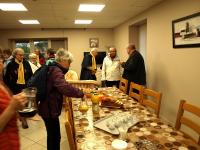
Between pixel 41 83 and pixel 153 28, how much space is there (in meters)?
3.01

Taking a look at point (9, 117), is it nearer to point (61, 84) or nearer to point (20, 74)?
point (61, 84)

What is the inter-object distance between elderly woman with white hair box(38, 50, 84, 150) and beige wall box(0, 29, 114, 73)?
5.48 metres

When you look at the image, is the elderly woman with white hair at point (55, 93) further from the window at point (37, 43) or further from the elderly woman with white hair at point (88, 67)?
the window at point (37, 43)

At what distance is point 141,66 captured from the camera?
389 centimetres

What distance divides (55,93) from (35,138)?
1.47 meters

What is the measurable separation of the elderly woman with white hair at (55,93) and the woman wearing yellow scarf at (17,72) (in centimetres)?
183

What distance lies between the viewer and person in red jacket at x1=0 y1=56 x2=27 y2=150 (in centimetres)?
98

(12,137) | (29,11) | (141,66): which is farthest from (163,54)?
(12,137)

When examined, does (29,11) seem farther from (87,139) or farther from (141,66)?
(87,139)

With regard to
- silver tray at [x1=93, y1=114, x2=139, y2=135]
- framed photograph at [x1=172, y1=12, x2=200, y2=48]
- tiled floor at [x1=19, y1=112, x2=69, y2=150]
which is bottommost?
tiled floor at [x1=19, y1=112, x2=69, y2=150]

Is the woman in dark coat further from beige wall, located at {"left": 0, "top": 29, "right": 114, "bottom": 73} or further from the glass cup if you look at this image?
beige wall, located at {"left": 0, "top": 29, "right": 114, "bottom": 73}

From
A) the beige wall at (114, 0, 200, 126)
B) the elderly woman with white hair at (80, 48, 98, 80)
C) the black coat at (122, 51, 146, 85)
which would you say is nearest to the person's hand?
the beige wall at (114, 0, 200, 126)

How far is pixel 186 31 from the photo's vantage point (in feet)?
10.1

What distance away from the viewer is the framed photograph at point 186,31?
287 cm
